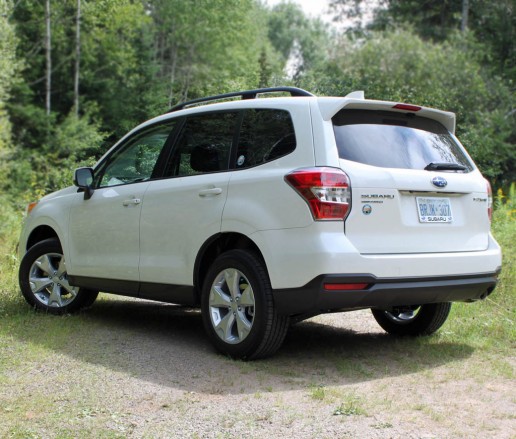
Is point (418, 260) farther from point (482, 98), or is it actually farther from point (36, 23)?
point (36, 23)

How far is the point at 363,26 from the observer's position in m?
45.9

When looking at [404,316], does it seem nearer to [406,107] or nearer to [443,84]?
[406,107]

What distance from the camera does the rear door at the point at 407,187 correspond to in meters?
5.04

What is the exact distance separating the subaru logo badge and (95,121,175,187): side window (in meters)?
2.41

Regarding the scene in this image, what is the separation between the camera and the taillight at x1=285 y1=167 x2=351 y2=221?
16.1 feet

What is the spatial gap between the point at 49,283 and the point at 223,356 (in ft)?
8.93

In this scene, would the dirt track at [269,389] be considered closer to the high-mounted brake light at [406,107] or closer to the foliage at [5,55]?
the high-mounted brake light at [406,107]

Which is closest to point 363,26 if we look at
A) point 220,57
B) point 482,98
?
point 220,57

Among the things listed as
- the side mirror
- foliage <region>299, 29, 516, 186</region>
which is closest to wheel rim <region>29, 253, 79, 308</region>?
the side mirror

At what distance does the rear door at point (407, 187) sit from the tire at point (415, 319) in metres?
0.93

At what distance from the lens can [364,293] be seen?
4965 millimetres

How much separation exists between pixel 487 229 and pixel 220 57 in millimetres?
38355

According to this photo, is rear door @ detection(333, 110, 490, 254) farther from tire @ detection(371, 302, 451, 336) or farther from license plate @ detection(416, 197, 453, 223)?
tire @ detection(371, 302, 451, 336)

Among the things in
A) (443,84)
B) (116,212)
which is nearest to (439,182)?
(116,212)
